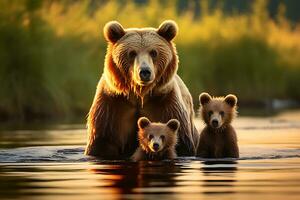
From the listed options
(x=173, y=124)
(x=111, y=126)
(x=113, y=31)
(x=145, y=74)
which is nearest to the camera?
(x=145, y=74)

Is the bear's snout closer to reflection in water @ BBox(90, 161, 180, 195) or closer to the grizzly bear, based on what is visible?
the grizzly bear

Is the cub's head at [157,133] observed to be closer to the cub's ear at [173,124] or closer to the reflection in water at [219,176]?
the cub's ear at [173,124]

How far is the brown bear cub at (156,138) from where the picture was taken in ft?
38.9

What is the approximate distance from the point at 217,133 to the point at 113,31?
1.63 m

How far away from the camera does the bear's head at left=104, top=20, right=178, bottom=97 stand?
12086 millimetres

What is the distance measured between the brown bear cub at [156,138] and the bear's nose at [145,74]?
21.7 inches

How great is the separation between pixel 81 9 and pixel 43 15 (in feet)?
7.77

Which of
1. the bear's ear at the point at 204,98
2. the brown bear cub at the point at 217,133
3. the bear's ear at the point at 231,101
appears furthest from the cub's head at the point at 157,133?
the bear's ear at the point at 231,101

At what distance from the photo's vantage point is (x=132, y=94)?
1230 cm

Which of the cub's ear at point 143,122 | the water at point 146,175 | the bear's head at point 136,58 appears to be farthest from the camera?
the bear's head at point 136,58

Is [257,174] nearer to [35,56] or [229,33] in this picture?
[35,56]

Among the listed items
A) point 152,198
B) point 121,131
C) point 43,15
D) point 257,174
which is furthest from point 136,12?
point 152,198

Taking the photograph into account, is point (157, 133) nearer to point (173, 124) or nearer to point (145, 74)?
point (173, 124)

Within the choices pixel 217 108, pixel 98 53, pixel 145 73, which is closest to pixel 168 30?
pixel 145 73
